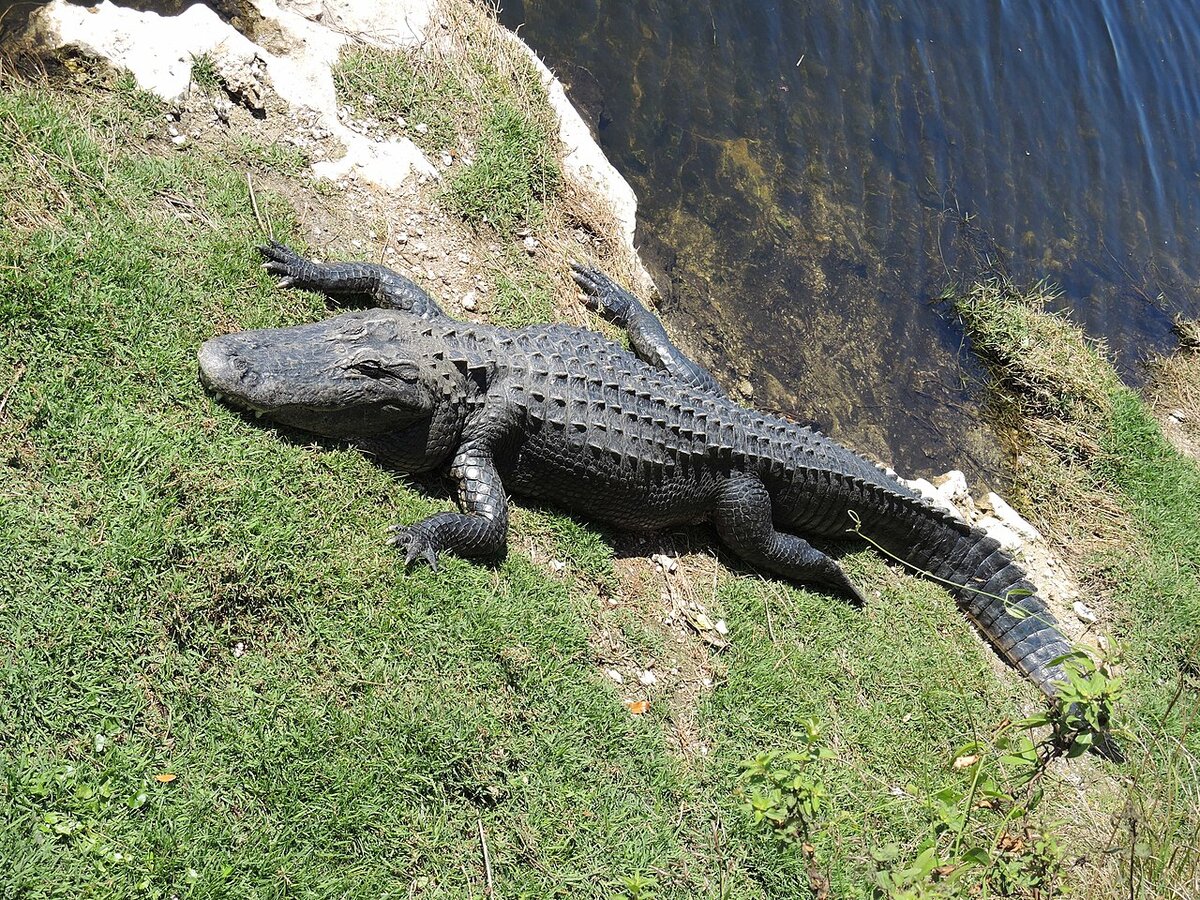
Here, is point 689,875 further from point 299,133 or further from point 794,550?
point 299,133

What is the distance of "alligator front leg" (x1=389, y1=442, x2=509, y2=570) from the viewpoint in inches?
176

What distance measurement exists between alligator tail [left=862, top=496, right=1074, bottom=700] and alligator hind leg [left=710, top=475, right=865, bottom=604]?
75 centimetres

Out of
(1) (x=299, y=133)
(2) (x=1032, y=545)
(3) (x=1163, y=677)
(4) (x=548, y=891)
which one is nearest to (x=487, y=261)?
(1) (x=299, y=133)

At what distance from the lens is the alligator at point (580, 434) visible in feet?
15.0

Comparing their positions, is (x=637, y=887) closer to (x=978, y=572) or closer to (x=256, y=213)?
(x=978, y=572)

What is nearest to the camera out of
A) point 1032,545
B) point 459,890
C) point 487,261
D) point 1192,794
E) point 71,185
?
point 459,890

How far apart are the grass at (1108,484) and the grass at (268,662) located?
94.4 inches

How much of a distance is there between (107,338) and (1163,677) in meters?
7.10

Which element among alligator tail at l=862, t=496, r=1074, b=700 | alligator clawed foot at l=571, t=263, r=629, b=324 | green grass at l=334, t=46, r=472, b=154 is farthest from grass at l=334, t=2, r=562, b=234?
alligator tail at l=862, t=496, r=1074, b=700

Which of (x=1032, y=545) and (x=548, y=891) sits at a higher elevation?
(x=1032, y=545)

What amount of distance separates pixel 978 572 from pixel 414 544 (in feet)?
13.8

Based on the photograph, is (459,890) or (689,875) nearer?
(459,890)

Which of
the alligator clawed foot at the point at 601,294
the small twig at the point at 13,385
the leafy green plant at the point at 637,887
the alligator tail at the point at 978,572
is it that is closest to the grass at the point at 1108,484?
the alligator tail at the point at 978,572

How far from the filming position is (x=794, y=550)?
5820 mm
